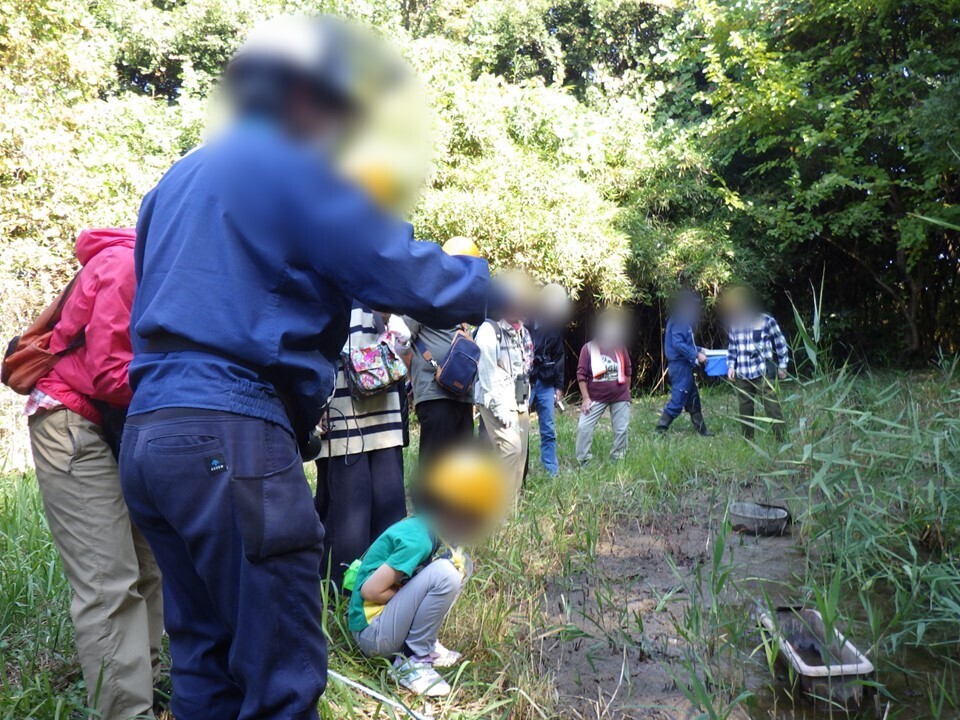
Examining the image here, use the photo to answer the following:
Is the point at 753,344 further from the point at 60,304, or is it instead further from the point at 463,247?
the point at 60,304

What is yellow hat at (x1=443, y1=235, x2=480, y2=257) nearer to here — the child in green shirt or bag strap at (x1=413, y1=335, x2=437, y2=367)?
the child in green shirt

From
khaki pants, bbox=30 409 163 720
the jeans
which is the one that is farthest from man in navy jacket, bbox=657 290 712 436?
khaki pants, bbox=30 409 163 720

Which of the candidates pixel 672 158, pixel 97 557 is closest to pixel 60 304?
pixel 97 557

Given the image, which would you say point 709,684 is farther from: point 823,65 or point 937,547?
point 823,65

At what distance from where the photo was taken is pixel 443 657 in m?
2.77

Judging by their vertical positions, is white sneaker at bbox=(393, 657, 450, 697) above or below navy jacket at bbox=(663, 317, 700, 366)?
below

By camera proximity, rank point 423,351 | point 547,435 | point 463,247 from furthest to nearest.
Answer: point 547,435 < point 423,351 < point 463,247

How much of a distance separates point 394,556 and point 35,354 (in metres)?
1.29

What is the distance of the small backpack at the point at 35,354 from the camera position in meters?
2.38

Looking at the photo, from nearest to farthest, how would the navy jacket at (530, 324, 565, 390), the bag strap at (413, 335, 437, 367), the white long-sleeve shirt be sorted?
the bag strap at (413, 335, 437, 367), the white long-sleeve shirt, the navy jacket at (530, 324, 565, 390)

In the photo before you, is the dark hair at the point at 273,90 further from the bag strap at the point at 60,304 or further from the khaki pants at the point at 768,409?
the khaki pants at the point at 768,409

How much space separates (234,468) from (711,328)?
12.6 m

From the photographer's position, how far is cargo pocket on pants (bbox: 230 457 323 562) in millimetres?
1441

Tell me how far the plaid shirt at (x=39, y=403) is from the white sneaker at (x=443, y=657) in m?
1.45
